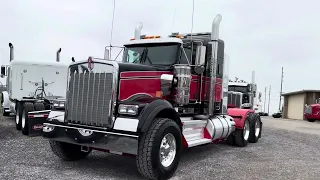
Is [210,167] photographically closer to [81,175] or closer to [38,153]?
[81,175]

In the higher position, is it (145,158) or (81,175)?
(145,158)

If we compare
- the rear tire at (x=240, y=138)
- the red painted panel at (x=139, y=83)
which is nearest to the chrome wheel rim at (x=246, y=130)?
the rear tire at (x=240, y=138)

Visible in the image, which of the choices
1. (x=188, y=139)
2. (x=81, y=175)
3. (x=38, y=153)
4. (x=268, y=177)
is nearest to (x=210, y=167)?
(x=188, y=139)

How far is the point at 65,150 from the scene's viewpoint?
23.6 ft

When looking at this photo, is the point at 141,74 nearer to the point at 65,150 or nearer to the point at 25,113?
the point at 65,150

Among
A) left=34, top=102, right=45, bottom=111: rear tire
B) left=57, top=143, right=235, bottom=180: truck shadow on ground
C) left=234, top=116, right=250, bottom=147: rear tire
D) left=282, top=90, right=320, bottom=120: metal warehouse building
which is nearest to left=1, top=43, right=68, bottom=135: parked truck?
left=34, top=102, right=45, bottom=111: rear tire

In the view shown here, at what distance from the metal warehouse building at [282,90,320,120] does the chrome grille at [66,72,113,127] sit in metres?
35.7

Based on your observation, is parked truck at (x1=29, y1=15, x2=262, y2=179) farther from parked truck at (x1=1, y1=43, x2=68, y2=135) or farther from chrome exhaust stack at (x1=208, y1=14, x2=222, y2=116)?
parked truck at (x1=1, y1=43, x2=68, y2=135)

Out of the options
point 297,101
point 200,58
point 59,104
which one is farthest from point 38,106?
point 297,101

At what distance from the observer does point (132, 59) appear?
788cm

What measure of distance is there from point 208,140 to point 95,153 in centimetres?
279

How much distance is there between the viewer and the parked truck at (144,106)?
575cm

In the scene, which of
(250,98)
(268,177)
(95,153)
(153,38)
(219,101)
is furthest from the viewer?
(250,98)

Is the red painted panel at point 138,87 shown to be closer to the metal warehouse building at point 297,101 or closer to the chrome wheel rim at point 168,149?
the chrome wheel rim at point 168,149
